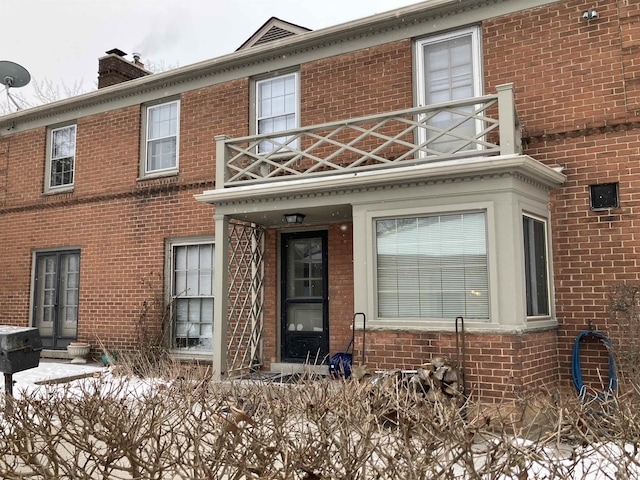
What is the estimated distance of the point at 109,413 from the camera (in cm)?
329

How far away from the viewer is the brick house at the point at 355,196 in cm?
692

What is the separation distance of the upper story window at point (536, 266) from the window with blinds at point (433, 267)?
705 mm

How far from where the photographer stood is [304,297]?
9.64 meters

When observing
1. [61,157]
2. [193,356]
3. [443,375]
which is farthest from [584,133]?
[61,157]

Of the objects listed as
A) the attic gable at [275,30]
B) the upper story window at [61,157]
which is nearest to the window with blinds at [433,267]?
the attic gable at [275,30]

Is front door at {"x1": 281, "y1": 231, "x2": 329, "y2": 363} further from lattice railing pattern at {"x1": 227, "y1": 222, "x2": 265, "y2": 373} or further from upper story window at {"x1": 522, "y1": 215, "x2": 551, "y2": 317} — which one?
upper story window at {"x1": 522, "y1": 215, "x2": 551, "y2": 317}

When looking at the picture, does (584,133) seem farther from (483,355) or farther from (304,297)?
(304,297)

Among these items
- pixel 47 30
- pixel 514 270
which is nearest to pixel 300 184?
pixel 514 270

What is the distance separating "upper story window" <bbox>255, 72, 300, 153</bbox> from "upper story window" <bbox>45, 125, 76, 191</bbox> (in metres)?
4.78

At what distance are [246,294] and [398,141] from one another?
3.77m

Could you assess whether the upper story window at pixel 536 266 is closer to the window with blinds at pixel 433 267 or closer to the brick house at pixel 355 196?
the brick house at pixel 355 196

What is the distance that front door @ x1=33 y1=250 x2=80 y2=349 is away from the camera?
12102 millimetres

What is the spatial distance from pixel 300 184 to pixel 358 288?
5.41ft

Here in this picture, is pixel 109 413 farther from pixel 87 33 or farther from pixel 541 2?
pixel 87 33
